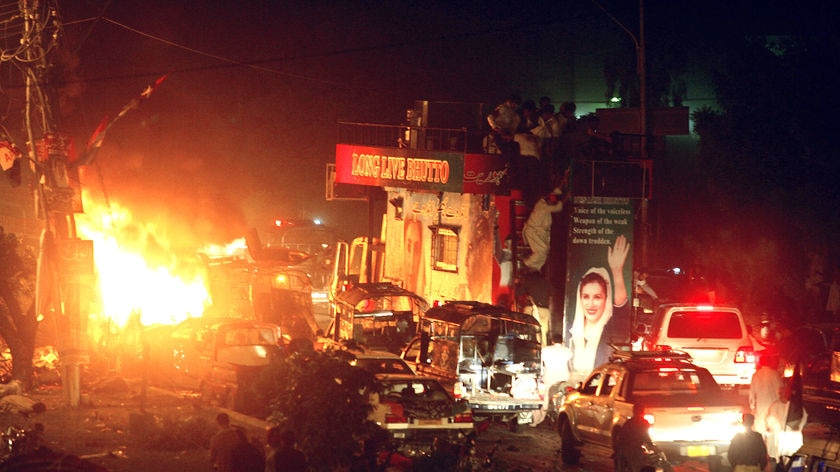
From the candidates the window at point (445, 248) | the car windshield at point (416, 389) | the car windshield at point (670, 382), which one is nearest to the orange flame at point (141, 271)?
the window at point (445, 248)

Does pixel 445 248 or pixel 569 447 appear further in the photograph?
pixel 445 248

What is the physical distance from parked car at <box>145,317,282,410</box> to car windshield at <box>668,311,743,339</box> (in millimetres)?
7230

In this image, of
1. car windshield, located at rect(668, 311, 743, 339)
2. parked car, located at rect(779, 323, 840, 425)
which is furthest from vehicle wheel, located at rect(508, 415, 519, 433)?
parked car, located at rect(779, 323, 840, 425)

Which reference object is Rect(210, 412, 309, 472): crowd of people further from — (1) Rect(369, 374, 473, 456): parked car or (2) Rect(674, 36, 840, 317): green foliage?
(2) Rect(674, 36, 840, 317): green foliage

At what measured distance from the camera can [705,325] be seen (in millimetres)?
18719

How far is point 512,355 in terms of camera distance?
60.9 ft

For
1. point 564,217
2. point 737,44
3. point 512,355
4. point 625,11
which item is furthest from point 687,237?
point 512,355

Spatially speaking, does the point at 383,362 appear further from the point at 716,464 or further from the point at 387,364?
the point at 716,464

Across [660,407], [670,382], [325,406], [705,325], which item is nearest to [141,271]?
[705,325]

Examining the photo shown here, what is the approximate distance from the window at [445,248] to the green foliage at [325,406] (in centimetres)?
1446

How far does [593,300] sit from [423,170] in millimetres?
6350

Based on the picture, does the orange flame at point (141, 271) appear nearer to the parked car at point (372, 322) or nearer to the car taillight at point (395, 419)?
the parked car at point (372, 322)

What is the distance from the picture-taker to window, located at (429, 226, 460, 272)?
27375mm

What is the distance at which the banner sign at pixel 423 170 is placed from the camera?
957 inches
